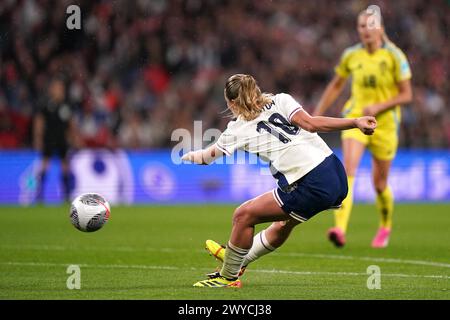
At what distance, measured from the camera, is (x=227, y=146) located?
23.5ft

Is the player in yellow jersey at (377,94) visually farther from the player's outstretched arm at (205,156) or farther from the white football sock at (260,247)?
the player's outstretched arm at (205,156)

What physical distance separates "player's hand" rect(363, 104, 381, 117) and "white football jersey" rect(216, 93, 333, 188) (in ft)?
12.0

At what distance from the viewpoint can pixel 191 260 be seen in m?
9.45

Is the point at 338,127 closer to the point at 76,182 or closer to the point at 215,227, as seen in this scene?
the point at 215,227

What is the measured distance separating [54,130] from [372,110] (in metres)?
8.92

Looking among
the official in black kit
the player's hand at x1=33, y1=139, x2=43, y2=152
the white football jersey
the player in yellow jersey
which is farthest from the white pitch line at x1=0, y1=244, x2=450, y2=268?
the player's hand at x1=33, y1=139, x2=43, y2=152

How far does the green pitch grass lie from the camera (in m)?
6.99

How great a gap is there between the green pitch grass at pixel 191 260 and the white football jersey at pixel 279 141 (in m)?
0.95

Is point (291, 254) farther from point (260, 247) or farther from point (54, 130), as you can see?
point (54, 130)

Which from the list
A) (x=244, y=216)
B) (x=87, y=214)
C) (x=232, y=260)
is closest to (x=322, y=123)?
(x=244, y=216)

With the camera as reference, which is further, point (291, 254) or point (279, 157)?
point (291, 254)

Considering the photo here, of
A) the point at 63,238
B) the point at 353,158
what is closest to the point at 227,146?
the point at 353,158

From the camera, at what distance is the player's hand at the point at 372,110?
10.7 metres

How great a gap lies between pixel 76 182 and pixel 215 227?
5.91m
